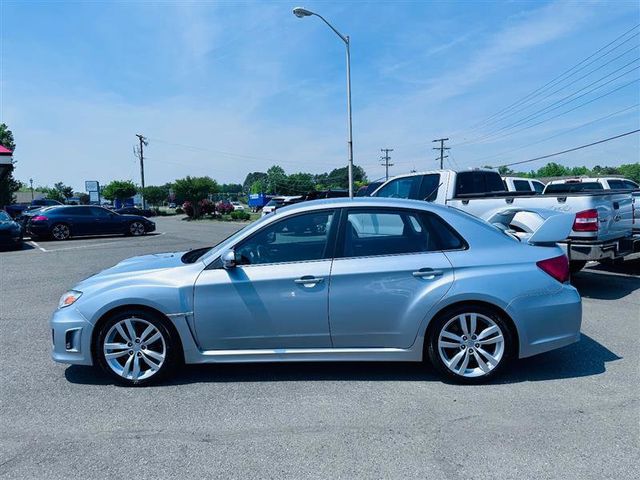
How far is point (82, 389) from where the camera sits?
3.98m

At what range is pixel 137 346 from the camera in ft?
13.0

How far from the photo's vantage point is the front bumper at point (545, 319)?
3865mm

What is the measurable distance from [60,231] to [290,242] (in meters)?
17.7

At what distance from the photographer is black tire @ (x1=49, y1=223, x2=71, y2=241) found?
18.4 metres

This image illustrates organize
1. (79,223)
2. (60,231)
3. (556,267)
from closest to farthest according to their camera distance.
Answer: (556,267), (60,231), (79,223)

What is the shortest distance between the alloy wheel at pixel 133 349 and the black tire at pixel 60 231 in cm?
1694

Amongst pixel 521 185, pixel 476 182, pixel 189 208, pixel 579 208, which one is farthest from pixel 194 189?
pixel 579 208

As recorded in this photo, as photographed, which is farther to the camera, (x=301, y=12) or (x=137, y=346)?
(x=301, y=12)

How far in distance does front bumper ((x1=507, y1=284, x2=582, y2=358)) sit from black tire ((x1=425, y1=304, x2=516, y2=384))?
97 mm

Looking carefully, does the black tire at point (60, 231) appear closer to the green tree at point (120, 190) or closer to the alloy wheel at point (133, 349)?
the alloy wheel at point (133, 349)

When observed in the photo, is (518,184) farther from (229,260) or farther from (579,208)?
(229,260)

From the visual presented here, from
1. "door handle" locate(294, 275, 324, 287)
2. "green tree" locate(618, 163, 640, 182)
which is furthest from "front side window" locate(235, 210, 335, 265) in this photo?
"green tree" locate(618, 163, 640, 182)

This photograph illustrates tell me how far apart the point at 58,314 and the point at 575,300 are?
14.9 feet

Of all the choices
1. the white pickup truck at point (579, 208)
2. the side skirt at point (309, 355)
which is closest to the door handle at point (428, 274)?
the side skirt at point (309, 355)
